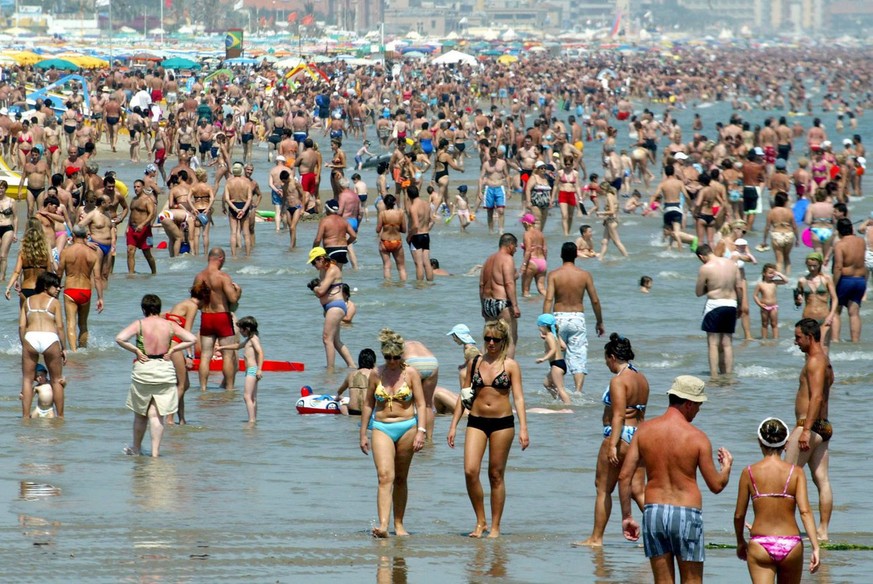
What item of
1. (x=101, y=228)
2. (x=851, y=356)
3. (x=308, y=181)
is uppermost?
(x=308, y=181)

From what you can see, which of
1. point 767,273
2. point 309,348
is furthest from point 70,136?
point 767,273

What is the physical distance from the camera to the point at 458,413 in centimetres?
805

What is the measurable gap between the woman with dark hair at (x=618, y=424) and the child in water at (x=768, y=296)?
23.1 ft

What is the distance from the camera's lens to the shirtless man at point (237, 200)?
20.0 meters

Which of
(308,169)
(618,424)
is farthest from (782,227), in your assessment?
(618,424)

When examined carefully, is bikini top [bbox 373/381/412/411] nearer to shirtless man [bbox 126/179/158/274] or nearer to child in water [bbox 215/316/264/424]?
child in water [bbox 215/316/264/424]

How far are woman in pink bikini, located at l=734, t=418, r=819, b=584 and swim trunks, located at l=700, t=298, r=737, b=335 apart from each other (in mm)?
6752

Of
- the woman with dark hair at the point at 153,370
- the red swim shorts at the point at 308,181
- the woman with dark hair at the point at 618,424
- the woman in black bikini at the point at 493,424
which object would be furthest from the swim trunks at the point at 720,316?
the red swim shorts at the point at 308,181

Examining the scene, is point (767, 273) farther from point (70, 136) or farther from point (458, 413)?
point (70, 136)

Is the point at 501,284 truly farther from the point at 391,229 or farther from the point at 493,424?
the point at 391,229

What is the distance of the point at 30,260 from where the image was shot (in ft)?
43.5

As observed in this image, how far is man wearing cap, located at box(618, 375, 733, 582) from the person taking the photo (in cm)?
621

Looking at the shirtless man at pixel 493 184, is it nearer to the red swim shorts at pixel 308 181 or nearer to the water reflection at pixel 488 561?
the red swim shorts at pixel 308 181

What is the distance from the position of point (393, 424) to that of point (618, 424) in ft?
3.91
